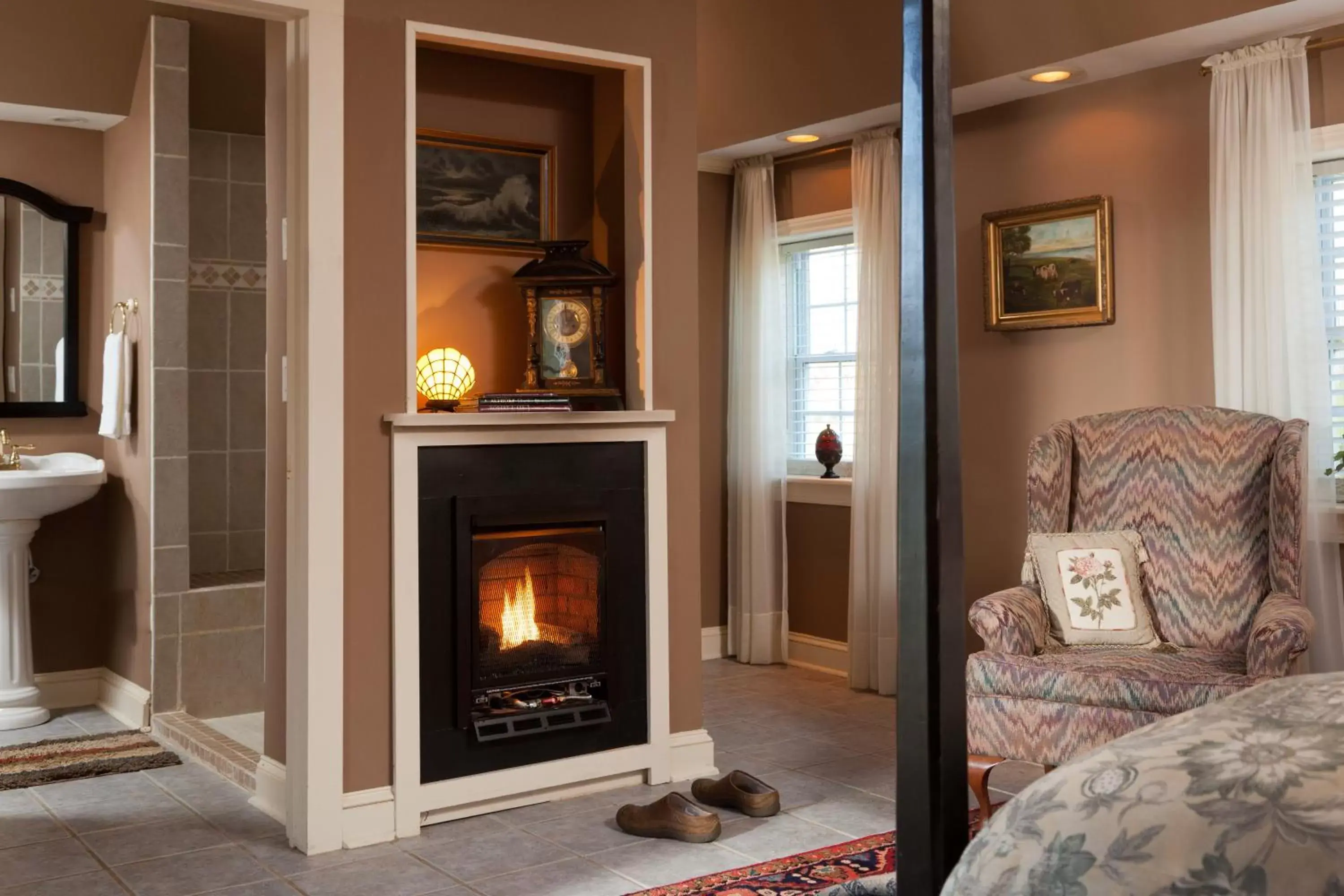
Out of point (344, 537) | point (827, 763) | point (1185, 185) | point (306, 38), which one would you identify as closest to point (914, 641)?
point (344, 537)

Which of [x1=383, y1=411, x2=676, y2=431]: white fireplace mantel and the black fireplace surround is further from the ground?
[x1=383, y1=411, x2=676, y2=431]: white fireplace mantel

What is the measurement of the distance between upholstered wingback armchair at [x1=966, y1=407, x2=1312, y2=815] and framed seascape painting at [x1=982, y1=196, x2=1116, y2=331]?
79 centimetres

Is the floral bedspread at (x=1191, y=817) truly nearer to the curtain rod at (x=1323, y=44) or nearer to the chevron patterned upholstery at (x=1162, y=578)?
the chevron patterned upholstery at (x=1162, y=578)

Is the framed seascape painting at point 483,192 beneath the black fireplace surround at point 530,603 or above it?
above

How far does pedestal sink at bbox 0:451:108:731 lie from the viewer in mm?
4703

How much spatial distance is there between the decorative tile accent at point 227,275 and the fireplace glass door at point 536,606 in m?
2.24

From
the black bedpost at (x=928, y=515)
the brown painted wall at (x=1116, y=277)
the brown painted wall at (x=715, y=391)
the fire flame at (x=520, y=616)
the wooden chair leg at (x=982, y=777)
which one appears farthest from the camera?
the brown painted wall at (x=715, y=391)

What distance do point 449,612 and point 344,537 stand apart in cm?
38

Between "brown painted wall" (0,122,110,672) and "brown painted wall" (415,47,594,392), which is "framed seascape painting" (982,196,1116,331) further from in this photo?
"brown painted wall" (0,122,110,672)

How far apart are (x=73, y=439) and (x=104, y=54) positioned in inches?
60.5

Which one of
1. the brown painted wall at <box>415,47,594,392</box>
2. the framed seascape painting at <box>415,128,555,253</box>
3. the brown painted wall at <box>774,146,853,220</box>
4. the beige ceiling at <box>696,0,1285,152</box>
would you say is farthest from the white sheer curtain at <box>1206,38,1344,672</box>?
the framed seascape painting at <box>415,128,555,253</box>

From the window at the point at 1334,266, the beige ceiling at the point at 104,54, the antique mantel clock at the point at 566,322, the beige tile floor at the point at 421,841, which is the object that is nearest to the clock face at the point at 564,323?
the antique mantel clock at the point at 566,322

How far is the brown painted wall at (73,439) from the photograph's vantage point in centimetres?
509

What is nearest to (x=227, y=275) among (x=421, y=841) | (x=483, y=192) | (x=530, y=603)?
(x=483, y=192)
